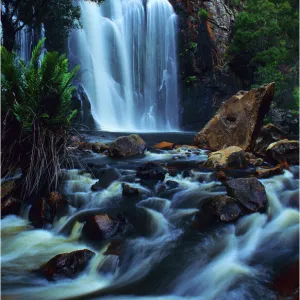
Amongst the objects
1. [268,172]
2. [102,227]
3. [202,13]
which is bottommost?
[102,227]

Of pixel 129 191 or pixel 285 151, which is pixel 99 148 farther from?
pixel 285 151

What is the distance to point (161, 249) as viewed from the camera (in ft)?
11.7

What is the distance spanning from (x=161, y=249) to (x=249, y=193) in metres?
1.60

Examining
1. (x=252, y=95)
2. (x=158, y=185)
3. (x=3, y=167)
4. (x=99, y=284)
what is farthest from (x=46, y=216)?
(x=252, y=95)

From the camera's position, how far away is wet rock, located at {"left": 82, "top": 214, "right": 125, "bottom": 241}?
12.0ft

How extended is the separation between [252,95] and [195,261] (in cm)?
635

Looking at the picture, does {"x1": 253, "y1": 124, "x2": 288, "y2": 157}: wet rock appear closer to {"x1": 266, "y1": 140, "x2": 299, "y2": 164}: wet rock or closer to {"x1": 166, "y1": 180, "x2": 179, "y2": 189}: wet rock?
{"x1": 266, "y1": 140, "x2": 299, "y2": 164}: wet rock

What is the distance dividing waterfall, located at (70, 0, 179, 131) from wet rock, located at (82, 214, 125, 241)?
468 inches

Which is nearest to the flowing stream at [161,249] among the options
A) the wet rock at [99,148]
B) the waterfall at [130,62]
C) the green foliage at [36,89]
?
the green foliage at [36,89]

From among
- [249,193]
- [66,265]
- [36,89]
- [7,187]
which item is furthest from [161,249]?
[36,89]

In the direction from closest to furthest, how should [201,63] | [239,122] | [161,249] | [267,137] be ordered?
[161,249] → [239,122] → [267,137] → [201,63]

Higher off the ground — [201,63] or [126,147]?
[201,63]

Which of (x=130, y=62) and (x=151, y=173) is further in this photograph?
(x=130, y=62)

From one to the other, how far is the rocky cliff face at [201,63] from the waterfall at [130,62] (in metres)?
0.68
